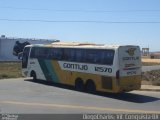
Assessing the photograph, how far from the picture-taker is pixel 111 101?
64.8 feet

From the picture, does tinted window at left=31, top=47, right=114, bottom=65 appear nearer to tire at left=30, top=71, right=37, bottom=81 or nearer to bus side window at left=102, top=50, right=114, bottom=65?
bus side window at left=102, top=50, right=114, bottom=65

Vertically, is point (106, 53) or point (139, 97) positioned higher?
point (106, 53)

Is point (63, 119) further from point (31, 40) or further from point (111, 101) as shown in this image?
point (31, 40)

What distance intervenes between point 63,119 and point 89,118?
0.90 meters

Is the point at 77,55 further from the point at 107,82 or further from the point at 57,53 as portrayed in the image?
the point at 107,82

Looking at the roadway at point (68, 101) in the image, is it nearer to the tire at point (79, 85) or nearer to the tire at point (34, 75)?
the tire at point (79, 85)

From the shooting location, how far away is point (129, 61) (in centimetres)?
2195

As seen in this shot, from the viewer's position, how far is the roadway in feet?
54.3

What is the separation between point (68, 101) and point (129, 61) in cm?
456

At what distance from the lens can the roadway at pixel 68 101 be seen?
1656 centimetres

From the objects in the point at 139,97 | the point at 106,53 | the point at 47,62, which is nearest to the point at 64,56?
the point at 47,62

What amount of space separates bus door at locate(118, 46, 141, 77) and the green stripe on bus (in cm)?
633

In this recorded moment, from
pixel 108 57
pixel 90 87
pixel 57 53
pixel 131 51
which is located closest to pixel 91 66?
pixel 90 87

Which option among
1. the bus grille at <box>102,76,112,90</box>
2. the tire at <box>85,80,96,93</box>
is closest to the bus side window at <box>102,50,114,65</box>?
the bus grille at <box>102,76,112,90</box>
